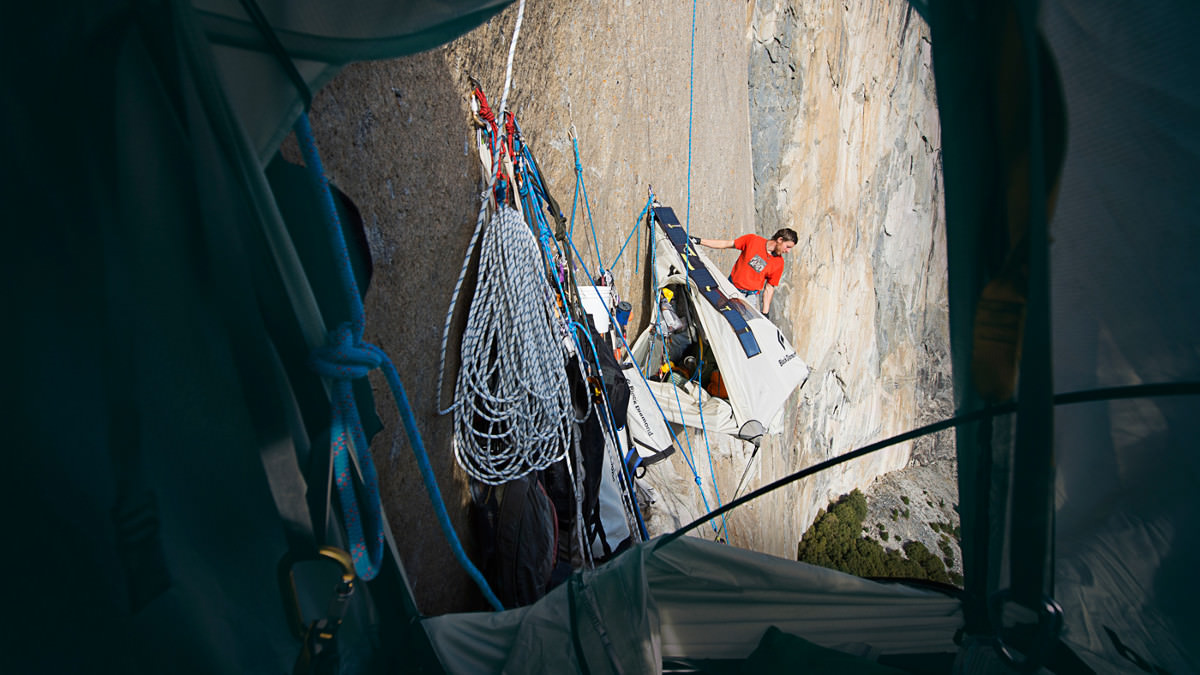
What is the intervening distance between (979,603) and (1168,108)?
1.47ft

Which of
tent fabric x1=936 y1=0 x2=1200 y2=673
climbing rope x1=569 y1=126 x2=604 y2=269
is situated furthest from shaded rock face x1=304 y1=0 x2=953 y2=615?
tent fabric x1=936 y1=0 x2=1200 y2=673

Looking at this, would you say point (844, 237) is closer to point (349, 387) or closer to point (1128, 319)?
point (1128, 319)

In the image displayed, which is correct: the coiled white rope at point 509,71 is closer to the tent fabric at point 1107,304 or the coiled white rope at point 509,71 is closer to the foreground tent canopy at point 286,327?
the foreground tent canopy at point 286,327

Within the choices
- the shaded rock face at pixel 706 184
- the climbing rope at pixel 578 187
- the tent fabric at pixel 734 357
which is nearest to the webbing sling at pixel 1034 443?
the shaded rock face at pixel 706 184

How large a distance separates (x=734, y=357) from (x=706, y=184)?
4.60 feet

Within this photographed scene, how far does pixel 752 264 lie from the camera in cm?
391

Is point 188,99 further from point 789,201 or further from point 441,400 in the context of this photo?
point 789,201

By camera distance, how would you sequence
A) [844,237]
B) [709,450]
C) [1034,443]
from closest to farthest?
[1034,443], [709,450], [844,237]

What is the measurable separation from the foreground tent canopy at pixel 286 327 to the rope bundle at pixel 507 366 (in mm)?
846

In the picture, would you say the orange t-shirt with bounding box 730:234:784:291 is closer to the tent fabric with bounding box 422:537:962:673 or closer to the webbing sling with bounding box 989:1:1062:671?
the tent fabric with bounding box 422:537:962:673

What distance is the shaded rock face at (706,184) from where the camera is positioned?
3.84 feet

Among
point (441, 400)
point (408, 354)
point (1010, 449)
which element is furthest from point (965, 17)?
point (441, 400)

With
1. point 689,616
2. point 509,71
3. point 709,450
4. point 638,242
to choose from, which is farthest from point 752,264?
point 689,616

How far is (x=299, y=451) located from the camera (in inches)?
21.1
